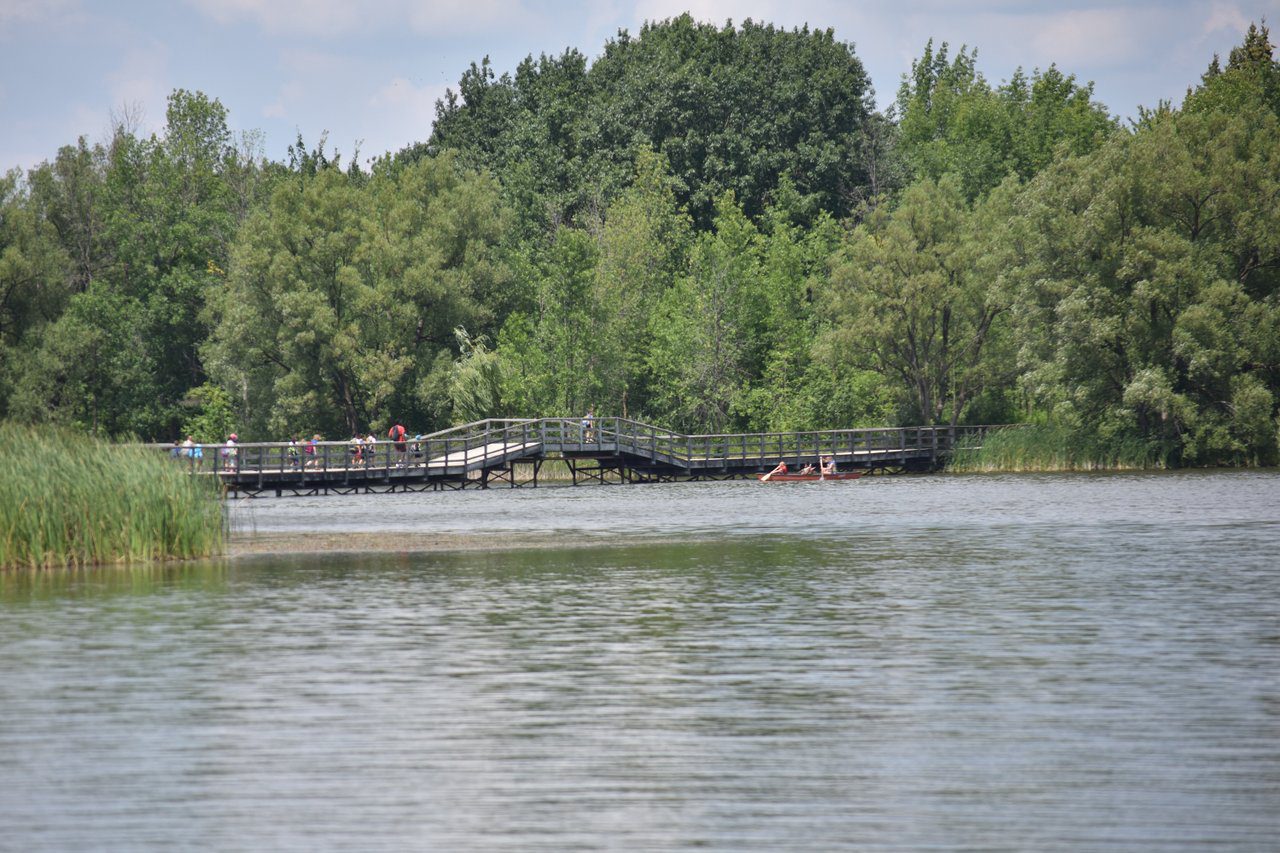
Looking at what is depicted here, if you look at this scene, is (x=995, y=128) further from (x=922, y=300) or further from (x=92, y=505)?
(x=92, y=505)

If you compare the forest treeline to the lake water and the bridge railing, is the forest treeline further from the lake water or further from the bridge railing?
the lake water

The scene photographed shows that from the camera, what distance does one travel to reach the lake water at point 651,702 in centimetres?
1042

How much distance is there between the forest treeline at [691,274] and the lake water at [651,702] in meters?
31.8

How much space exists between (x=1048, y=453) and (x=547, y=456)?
1834cm

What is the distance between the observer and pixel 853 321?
6688cm

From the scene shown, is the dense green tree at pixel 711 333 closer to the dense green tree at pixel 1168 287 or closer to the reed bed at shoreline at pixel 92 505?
the dense green tree at pixel 1168 287

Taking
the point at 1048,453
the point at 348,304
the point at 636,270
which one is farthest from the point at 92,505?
the point at 636,270

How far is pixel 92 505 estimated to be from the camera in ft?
83.1

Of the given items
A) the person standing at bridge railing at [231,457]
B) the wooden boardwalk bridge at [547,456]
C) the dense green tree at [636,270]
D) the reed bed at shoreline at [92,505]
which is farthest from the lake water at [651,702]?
the dense green tree at [636,270]

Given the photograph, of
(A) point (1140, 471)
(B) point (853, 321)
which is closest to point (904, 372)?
(B) point (853, 321)

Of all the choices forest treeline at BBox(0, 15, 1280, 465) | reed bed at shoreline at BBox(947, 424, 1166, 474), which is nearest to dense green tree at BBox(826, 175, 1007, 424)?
forest treeline at BBox(0, 15, 1280, 465)

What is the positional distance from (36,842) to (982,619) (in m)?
12.4

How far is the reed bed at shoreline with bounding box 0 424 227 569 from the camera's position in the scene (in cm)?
2458

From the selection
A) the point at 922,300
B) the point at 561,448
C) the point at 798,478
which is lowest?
the point at 798,478
